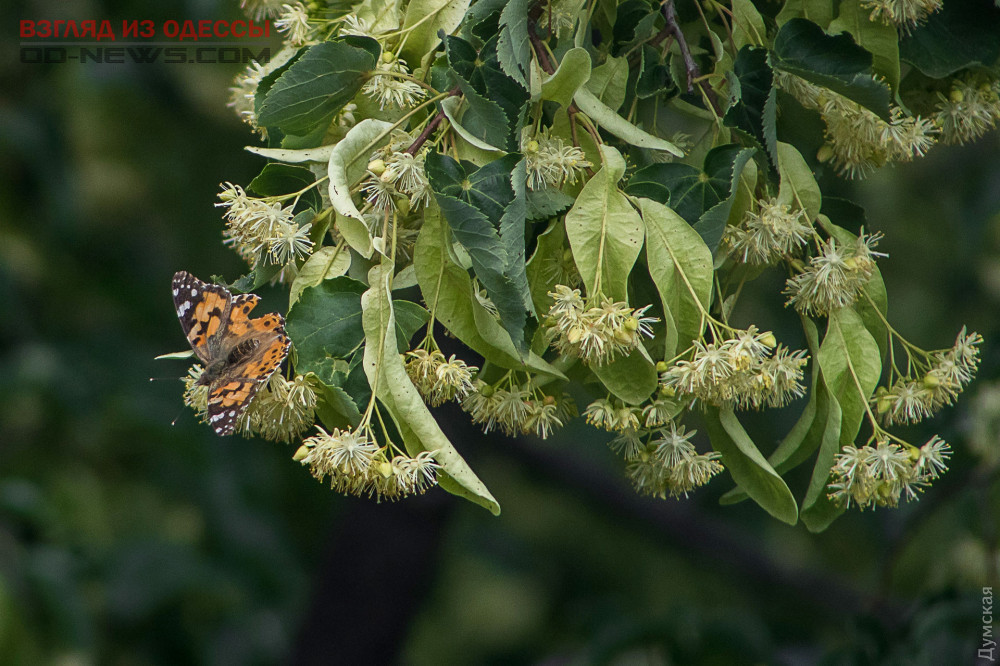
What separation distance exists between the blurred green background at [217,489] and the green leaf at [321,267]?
1224 millimetres

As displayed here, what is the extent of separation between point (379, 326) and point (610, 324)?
0.64 feet

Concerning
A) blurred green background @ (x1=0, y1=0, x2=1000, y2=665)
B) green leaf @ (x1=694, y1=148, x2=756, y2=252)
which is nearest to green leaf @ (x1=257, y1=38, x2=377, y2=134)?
green leaf @ (x1=694, y1=148, x2=756, y2=252)

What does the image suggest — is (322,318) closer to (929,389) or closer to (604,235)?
(604,235)

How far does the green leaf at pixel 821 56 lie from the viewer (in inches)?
30.9

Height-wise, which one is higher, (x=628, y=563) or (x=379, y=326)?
(x=379, y=326)

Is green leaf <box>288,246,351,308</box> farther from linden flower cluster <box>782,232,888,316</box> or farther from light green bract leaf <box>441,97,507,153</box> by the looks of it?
linden flower cluster <box>782,232,888,316</box>

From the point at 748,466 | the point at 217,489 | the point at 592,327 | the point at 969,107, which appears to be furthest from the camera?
the point at 217,489

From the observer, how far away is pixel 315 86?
0.79 meters

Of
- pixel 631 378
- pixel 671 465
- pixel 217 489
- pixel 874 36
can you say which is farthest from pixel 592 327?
pixel 217 489

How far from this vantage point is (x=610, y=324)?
73 cm

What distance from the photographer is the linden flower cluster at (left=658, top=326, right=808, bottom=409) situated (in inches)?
29.6

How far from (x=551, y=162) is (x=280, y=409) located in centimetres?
33

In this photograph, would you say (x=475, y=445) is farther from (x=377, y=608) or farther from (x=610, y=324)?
(x=610, y=324)

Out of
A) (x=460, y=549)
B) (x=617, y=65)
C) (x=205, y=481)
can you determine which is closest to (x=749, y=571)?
(x=460, y=549)
